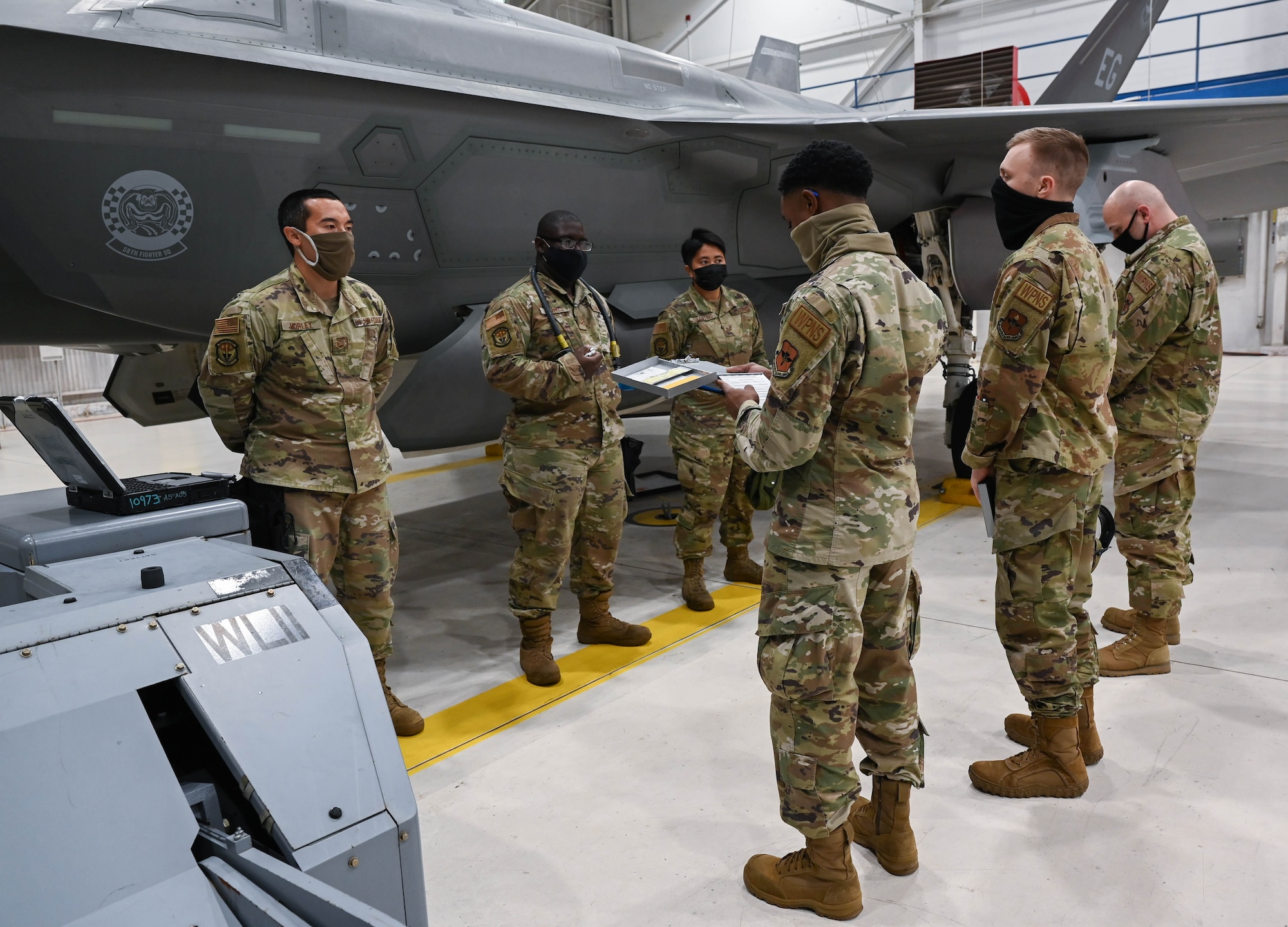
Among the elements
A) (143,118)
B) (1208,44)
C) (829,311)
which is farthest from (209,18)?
(1208,44)

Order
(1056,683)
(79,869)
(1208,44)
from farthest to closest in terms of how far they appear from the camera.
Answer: (1208,44) → (1056,683) → (79,869)

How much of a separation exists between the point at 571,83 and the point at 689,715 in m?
3.68

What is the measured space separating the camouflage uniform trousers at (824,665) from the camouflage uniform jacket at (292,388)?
168 centimetres

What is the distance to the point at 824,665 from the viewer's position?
224cm

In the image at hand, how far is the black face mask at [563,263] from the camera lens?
151 inches

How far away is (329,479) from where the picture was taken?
10.5 ft

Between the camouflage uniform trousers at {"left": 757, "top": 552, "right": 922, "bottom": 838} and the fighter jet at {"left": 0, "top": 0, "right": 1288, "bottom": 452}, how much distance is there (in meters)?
2.87

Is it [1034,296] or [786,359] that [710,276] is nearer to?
[1034,296]

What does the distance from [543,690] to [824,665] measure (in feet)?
6.19

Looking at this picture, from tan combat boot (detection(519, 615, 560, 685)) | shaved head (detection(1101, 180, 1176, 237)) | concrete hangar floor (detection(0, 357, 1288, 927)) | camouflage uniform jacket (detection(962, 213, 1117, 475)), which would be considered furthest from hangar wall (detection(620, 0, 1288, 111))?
tan combat boot (detection(519, 615, 560, 685))

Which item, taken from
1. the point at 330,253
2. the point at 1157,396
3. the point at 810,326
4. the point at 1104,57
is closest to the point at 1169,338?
the point at 1157,396

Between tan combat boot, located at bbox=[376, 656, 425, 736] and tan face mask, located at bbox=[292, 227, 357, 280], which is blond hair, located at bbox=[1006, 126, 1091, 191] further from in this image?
tan combat boot, located at bbox=[376, 656, 425, 736]

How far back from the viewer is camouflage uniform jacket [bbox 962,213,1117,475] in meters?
2.65

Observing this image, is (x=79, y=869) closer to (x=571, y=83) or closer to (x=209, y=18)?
(x=209, y=18)
